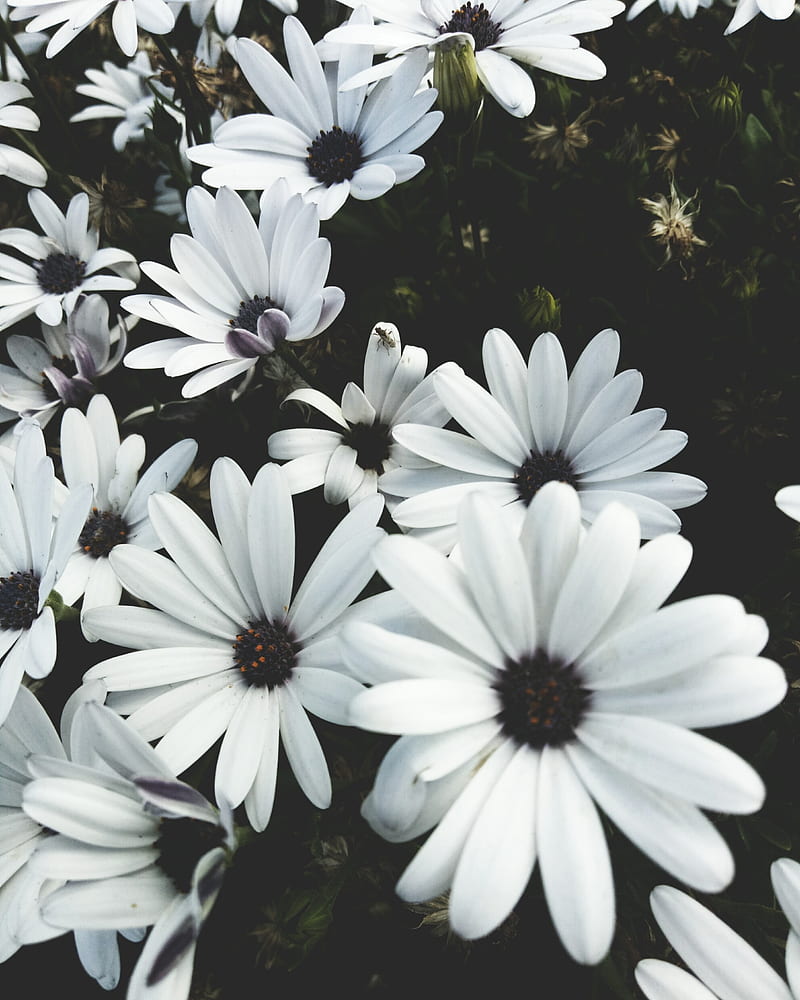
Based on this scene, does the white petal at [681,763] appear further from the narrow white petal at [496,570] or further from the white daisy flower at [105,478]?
the white daisy flower at [105,478]

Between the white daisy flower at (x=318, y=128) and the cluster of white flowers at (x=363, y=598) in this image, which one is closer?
the cluster of white flowers at (x=363, y=598)

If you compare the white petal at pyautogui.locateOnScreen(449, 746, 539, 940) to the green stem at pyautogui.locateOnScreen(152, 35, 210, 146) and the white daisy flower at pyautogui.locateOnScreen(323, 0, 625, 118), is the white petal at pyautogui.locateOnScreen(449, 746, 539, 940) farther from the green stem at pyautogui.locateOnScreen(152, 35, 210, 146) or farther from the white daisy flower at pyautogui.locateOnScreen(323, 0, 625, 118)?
the green stem at pyautogui.locateOnScreen(152, 35, 210, 146)

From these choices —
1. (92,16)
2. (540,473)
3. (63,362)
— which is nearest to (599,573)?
(540,473)

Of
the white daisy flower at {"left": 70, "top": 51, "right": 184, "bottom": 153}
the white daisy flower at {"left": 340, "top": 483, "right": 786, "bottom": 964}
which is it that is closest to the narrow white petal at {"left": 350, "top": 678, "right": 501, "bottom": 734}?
the white daisy flower at {"left": 340, "top": 483, "right": 786, "bottom": 964}

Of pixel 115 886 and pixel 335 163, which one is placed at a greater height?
pixel 335 163

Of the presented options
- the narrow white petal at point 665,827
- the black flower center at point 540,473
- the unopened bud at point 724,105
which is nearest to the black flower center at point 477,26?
the unopened bud at point 724,105

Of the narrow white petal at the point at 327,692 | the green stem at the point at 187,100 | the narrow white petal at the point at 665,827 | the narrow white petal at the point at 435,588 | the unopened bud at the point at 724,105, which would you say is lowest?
the narrow white petal at the point at 665,827

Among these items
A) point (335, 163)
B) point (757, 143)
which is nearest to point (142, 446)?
point (335, 163)

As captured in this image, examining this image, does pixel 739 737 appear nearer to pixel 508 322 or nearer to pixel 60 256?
pixel 508 322
